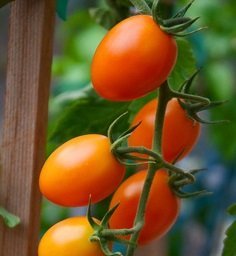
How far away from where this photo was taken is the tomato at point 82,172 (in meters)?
0.61

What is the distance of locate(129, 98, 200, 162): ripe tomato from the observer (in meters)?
0.68

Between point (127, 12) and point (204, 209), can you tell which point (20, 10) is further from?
point (204, 209)

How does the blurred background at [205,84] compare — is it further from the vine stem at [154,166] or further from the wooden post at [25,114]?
the vine stem at [154,166]

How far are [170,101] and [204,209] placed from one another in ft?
5.01

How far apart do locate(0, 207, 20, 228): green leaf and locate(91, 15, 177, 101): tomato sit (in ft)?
0.60

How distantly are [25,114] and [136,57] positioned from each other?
0.59ft

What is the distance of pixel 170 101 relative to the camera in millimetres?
690

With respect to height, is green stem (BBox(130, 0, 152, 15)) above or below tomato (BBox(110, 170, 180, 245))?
above

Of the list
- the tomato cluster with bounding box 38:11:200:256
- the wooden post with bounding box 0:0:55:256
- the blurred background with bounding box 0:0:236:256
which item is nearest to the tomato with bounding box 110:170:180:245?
the tomato cluster with bounding box 38:11:200:256

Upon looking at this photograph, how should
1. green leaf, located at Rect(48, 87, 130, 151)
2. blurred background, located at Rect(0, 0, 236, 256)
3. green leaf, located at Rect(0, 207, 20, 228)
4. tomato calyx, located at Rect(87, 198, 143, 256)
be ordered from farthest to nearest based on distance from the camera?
1. blurred background, located at Rect(0, 0, 236, 256)
2. green leaf, located at Rect(48, 87, 130, 151)
3. green leaf, located at Rect(0, 207, 20, 228)
4. tomato calyx, located at Rect(87, 198, 143, 256)

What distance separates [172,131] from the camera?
0.68 metres

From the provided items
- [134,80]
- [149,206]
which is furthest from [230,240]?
[134,80]

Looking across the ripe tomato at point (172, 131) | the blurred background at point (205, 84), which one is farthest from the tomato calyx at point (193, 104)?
the blurred background at point (205, 84)

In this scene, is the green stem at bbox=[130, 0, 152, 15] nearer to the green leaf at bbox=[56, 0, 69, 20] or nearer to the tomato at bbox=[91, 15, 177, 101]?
the tomato at bbox=[91, 15, 177, 101]
